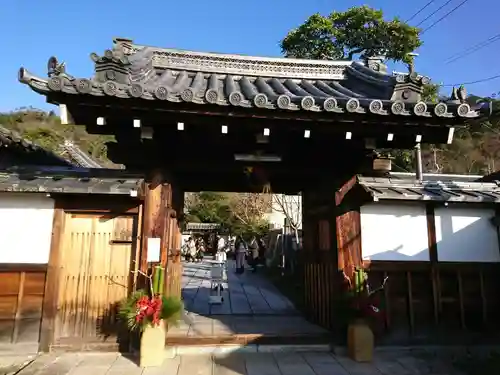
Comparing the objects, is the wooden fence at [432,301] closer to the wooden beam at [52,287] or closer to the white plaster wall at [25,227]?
the wooden beam at [52,287]

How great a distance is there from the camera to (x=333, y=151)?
6.14m

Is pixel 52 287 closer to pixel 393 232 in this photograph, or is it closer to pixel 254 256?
pixel 393 232

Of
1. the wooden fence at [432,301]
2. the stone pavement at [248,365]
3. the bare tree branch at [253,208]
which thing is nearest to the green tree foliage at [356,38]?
the bare tree branch at [253,208]

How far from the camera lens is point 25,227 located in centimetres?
573

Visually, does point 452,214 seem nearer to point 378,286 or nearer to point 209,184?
point 378,286

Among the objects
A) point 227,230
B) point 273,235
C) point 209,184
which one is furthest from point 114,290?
point 227,230

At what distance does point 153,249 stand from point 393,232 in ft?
13.9

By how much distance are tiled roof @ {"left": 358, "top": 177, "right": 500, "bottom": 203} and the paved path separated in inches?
107

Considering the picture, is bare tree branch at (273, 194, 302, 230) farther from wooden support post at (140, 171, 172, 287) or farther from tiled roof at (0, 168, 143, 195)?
tiled roof at (0, 168, 143, 195)

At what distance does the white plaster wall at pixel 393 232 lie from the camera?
6.26m

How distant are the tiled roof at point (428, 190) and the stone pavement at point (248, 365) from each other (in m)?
2.54

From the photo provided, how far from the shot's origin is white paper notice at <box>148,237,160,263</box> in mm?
5715

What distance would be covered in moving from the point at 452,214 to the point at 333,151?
2.61 m

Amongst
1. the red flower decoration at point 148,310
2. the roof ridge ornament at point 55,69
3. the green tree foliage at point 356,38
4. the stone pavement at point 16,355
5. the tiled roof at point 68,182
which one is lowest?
the stone pavement at point 16,355
